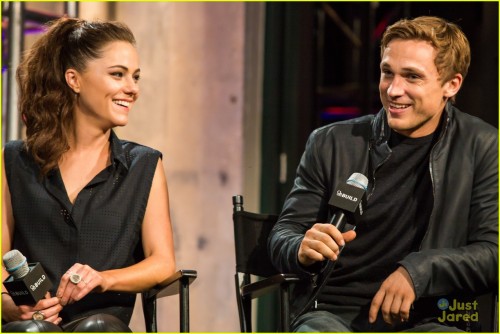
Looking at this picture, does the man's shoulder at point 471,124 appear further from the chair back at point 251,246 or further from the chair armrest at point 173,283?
the chair armrest at point 173,283

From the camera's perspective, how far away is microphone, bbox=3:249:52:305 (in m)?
2.58

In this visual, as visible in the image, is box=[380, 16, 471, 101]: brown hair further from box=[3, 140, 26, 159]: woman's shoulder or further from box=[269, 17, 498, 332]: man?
box=[3, 140, 26, 159]: woman's shoulder

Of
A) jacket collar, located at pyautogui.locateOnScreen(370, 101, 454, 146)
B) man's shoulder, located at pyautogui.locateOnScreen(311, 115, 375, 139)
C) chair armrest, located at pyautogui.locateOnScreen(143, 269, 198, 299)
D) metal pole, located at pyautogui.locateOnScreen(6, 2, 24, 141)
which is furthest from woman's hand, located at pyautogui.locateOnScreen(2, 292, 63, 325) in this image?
metal pole, located at pyautogui.locateOnScreen(6, 2, 24, 141)

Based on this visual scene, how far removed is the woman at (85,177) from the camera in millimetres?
3057

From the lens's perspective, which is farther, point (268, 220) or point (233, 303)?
point (233, 303)

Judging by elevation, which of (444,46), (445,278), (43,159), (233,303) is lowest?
(233,303)

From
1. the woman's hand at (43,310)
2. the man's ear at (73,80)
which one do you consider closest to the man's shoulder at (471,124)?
the man's ear at (73,80)

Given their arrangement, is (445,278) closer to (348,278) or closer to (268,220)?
(348,278)

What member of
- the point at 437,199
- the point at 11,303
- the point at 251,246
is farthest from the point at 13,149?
the point at 437,199

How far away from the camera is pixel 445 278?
2.79 m

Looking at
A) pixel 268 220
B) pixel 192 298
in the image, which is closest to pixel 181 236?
pixel 192 298

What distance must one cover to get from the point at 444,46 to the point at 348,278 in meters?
0.83

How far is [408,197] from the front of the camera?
3.01 m

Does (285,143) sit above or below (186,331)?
above
